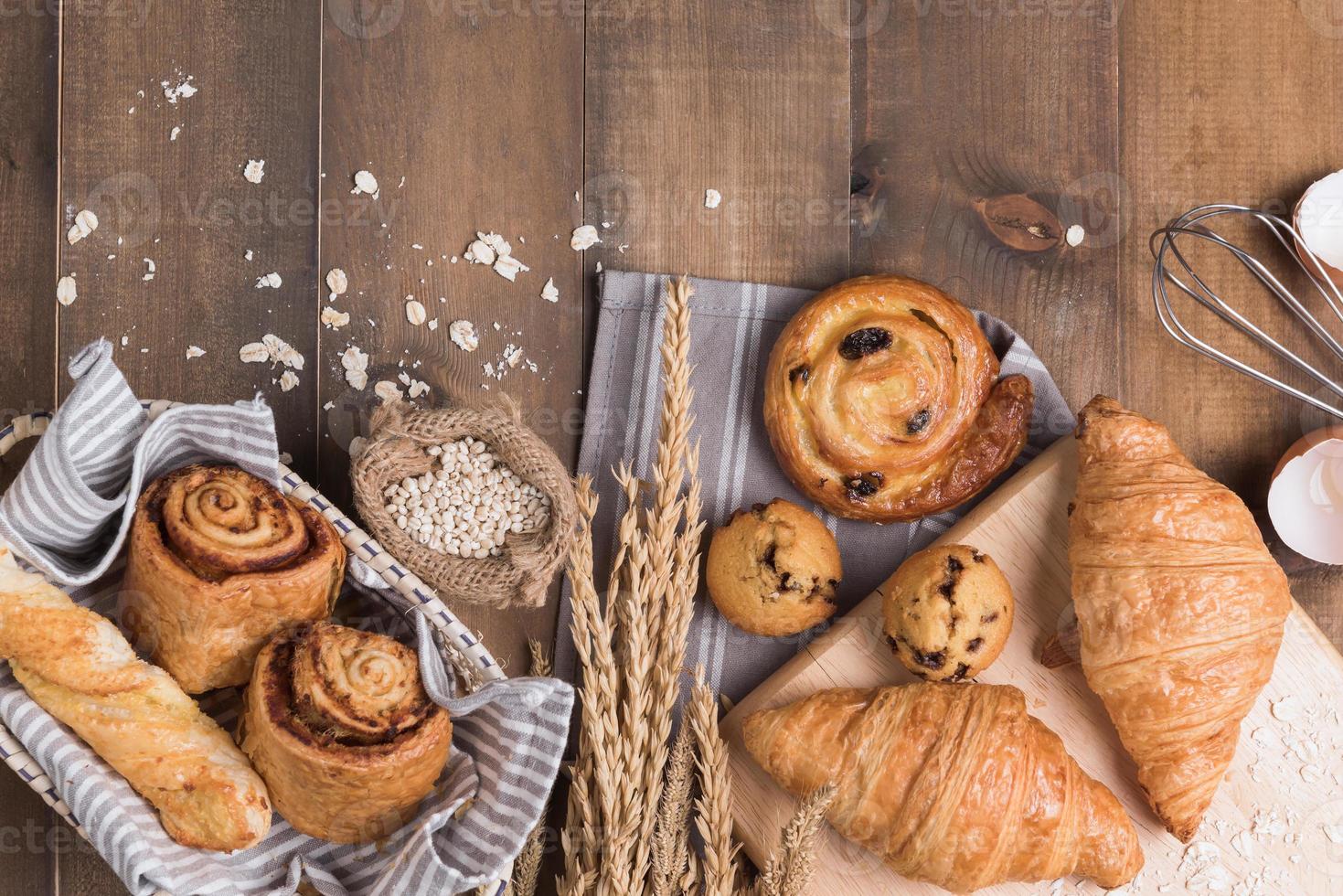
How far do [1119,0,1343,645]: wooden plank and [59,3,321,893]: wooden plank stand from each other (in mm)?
1588

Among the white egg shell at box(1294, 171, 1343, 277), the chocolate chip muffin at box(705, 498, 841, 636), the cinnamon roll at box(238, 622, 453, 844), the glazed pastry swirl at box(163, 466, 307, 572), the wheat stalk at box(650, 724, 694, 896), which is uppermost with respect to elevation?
the white egg shell at box(1294, 171, 1343, 277)

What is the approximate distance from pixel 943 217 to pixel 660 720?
1080 mm

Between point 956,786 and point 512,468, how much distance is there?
91 cm

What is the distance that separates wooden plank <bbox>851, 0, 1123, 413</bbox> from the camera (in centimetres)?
191

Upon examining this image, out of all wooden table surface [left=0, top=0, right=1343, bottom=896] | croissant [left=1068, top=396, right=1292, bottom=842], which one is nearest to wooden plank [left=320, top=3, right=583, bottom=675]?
wooden table surface [left=0, top=0, right=1343, bottom=896]

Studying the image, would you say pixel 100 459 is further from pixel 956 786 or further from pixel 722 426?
pixel 956 786

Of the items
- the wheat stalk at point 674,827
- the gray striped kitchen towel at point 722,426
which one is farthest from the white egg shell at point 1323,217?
the wheat stalk at point 674,827

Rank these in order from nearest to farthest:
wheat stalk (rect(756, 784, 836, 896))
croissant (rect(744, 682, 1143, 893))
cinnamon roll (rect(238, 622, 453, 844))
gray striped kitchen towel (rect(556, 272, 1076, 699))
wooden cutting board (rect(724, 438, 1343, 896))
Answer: cinnamon roll (rect(238, 622, 453, 844)), wheat stalk (rect(756, 784, 836, 896)), croissant (rect(744, 682, 1143, 893)), wooden cutting board (rect(724, 438, 1343, 896)), gray striped kitchen towel (rect(556, 272, 1076, 699))

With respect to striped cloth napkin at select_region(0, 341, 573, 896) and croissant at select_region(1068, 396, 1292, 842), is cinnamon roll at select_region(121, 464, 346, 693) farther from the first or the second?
croissant at select_region(1068, 396, 1292, 842)

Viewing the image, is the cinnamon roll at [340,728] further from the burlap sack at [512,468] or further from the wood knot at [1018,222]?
the wood knot at [1018,222]

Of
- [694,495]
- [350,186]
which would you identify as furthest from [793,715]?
[350,186]

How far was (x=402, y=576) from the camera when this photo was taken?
5.13 feet

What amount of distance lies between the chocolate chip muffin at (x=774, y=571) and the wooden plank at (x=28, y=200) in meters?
1.28

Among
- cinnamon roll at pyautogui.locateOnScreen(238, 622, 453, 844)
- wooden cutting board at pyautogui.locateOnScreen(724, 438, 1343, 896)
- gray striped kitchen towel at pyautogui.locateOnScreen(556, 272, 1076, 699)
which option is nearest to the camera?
cinnamon roll at pyautogui.locateOnScreen(238, 622, 453, 844)
